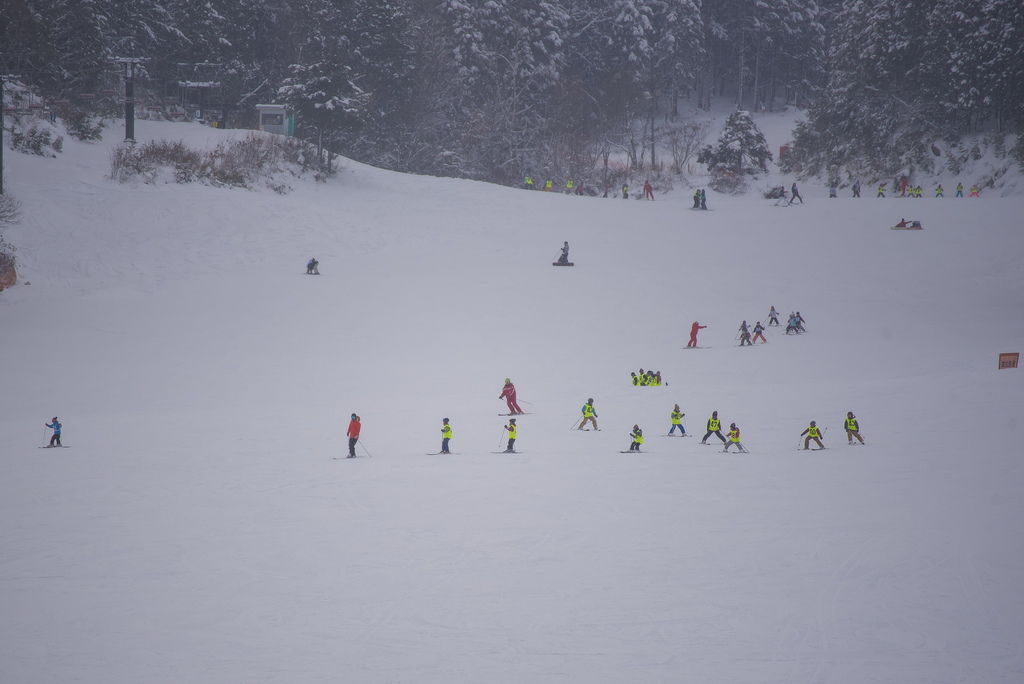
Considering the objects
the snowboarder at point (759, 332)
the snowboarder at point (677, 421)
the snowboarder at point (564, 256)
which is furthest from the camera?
the snowboarder at point (564, 256)

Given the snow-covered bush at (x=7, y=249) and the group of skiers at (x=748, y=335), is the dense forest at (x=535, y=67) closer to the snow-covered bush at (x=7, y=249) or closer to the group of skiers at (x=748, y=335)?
the snow-covered bush at (x=7, y=249)

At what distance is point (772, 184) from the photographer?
5912cm

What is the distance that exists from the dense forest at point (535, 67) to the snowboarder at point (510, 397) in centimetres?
3209

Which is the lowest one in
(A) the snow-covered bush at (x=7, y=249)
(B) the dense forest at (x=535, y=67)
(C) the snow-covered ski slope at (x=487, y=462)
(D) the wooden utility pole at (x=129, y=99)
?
(C) the snow-covered ski slope at (x=487, y=462)

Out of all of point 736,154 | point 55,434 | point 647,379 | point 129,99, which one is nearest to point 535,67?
point 736,154

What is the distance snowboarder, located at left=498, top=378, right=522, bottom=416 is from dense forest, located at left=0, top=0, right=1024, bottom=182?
3209 cm

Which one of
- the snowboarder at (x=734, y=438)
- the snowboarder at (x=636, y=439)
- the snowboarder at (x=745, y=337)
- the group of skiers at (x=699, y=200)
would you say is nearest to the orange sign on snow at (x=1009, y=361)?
the snowboarder at (x=745, y=337)

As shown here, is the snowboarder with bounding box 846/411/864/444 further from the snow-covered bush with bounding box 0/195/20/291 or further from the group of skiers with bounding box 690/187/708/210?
the group of skiers with bounding box 690/187/708/210

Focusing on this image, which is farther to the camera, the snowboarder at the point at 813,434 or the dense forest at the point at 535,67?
the dense forest at the point at 535,67

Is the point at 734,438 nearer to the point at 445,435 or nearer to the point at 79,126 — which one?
the point at 445,435

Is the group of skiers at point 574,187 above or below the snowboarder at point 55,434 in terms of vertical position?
above

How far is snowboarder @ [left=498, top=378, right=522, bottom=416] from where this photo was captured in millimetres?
20953

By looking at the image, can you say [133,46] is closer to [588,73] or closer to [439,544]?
[588,73]

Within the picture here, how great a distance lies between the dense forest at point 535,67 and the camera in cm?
4966
